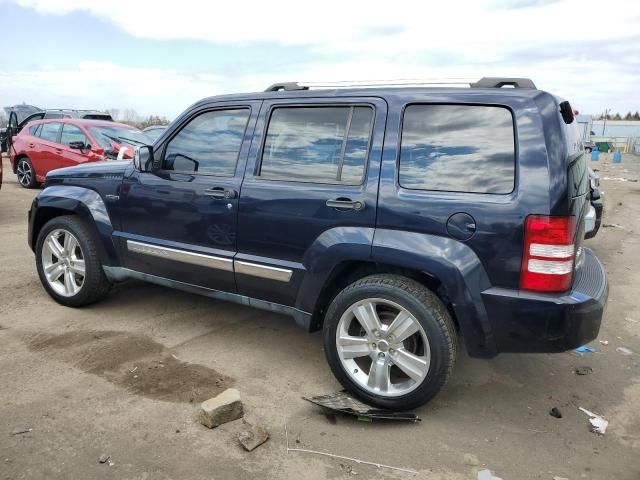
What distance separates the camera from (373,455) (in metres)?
2.73

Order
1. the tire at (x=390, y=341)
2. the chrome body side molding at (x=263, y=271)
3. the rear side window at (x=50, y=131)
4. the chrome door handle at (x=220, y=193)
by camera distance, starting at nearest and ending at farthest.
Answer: the tire at (x=390, y=341) → the chrome body side molding at (x=263, y=271) → the chrome door handle at (x=220, y=193) → the rear side window at (x=50, y=131)

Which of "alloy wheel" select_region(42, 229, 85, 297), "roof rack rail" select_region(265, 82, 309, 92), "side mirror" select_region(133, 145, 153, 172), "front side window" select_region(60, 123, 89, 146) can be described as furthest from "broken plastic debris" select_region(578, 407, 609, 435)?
"front side window" select_region(60, 123, 89, 146)

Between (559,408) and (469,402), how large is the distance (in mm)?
Result: 556

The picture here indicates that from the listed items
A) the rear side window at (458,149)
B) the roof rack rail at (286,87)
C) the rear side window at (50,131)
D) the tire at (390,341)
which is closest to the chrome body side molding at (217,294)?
the tire at (390,341)

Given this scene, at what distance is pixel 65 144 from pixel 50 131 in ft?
2.48

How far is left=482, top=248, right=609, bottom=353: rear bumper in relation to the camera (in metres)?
2.72

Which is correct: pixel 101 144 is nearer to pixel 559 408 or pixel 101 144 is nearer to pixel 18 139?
pixel 18 139

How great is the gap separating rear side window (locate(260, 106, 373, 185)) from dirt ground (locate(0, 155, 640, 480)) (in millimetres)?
1369

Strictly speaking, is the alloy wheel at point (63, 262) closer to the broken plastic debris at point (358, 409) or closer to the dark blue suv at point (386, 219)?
the dark blue suv at point (386, 219)

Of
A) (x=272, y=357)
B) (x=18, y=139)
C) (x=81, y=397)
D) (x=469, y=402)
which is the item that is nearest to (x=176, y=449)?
(x=81, y=397)

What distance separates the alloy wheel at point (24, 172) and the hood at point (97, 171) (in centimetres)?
817

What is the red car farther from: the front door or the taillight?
the taillight

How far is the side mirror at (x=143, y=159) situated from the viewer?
13.0 ft

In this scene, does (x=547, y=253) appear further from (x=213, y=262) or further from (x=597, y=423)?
(x=213, y=262)
